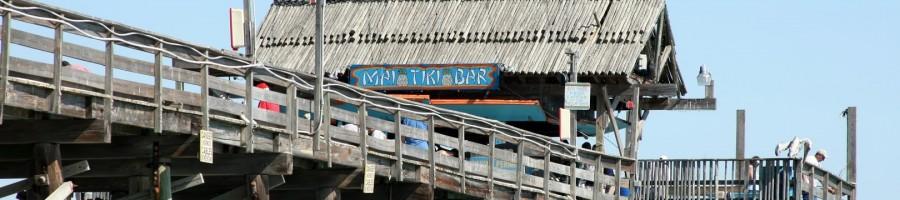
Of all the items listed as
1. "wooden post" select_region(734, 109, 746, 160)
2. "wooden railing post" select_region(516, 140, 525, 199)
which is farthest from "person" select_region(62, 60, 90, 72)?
"wooden post" select_region(734, 109, 746, 160)

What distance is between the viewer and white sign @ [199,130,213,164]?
20.0 metres

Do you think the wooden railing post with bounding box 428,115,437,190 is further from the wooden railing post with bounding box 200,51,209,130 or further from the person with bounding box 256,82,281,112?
the wooden railing post with bounding box 200,51,209,130

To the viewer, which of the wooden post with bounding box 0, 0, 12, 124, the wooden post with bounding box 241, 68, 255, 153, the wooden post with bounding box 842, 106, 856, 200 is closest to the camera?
the wooden post with bounding box 0, 0, 12, 124

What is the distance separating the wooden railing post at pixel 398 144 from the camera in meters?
23.6

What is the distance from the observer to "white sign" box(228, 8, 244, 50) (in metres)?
23.3

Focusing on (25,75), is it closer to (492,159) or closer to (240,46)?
(240,46)

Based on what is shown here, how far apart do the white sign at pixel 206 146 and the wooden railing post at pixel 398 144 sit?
12.0ft

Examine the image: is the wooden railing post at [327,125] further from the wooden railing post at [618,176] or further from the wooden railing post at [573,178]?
the wooden railing post at [618,176]

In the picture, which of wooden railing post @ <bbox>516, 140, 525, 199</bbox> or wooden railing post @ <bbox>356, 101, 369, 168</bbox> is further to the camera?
wooden railing post @ <bbox>516, 140, 525, 199</bbox>

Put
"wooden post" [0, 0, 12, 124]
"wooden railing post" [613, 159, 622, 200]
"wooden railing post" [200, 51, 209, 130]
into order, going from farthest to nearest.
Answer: "wooden railing post" [613, 159, 622, 200] < "wooden railing post" [200, 51, 209, 130] < "wooden post" [0, 0, 12, 124]

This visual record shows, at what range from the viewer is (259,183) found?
22.0 metres

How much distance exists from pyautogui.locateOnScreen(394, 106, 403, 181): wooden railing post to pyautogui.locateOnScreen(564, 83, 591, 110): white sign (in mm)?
7548

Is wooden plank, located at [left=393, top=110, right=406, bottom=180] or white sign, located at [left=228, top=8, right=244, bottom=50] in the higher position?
white sign, located at [left=228, top=8, right=244, bottom=50]

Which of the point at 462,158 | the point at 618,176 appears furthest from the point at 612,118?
the point at 462,158
